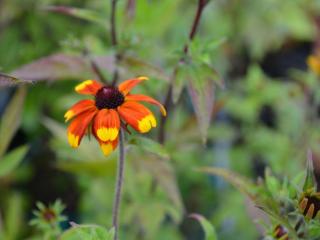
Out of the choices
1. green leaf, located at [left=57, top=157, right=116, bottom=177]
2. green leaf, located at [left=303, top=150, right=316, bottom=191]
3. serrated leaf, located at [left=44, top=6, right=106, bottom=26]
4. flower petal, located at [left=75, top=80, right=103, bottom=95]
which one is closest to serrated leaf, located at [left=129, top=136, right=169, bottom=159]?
flower petal, located at [left=75, top=80, right=103, bottom=95]

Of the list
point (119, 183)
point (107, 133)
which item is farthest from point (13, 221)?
point (107, 133)

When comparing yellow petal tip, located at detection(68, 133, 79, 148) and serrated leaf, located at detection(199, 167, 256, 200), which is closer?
yellow petal tip, located at detection(68, 133, 79, 148)

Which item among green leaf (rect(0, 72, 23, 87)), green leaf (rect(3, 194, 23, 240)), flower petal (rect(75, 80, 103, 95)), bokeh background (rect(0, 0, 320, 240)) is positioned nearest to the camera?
green leaf (rect(0, 72, 23, 87))

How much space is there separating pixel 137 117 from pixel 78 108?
9 centimetres

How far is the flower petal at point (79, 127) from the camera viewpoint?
75cm

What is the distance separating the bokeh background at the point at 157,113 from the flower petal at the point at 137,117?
0.36ft

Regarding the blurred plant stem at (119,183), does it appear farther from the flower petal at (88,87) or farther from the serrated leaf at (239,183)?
the serrated leaf at (239,183)

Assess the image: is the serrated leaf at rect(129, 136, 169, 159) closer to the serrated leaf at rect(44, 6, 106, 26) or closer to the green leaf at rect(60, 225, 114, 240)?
the green leaf at rect(60, 225, 114, 240)

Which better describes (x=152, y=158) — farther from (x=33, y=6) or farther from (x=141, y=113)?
(x=33, y=6)

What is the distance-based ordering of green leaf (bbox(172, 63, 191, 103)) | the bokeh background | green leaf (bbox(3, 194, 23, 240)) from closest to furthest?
green leaf (bbox(172, 63, 191, 103))
the bokeh background
green leaf (bbox(3, 194, 23, 240))

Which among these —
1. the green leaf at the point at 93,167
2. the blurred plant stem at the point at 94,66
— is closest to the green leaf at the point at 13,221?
the green leaf at the point at 93,167

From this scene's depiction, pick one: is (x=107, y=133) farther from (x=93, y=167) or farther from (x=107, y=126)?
(x=93, y=167)

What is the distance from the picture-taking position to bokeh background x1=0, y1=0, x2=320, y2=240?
1076 mm

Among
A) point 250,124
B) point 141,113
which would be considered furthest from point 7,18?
point 141,113
